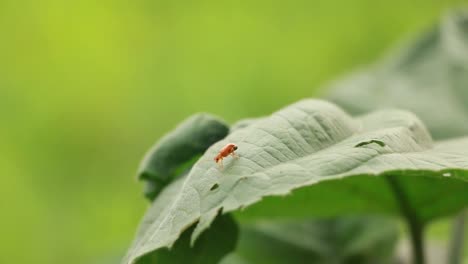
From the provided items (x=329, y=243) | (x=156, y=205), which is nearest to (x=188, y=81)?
(x=329, y=243)

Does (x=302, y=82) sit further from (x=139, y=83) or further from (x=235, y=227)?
(x=235, y=227)

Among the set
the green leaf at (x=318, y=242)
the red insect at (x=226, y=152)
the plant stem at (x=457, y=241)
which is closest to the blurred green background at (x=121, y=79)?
the green leaf at (x=318, y=242)

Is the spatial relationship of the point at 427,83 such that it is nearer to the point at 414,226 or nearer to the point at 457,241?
the point at 457,241

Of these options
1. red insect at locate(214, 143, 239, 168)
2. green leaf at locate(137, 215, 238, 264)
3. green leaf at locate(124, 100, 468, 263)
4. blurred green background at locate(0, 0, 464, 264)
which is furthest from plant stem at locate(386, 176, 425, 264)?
blurred green background at locate(0, 0, 464, 264)

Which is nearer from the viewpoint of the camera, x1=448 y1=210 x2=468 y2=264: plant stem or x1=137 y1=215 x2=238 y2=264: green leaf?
x1=137 y1=215 x2=238 y2=264: green leaf

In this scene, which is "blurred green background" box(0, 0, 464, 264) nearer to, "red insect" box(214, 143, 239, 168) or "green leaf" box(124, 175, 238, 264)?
"green leaf" box(124, 175, 238, 264)
